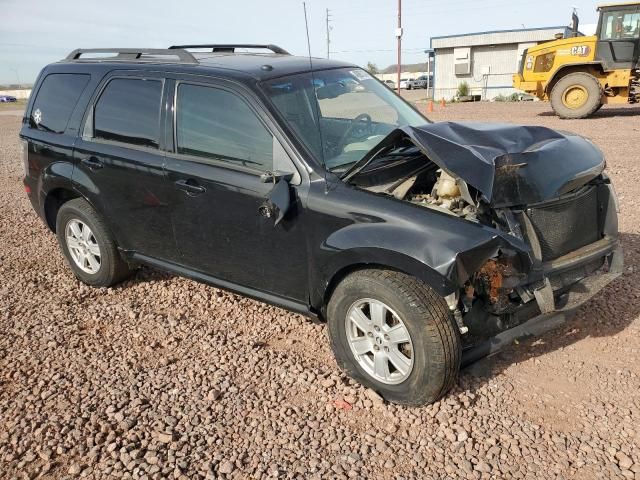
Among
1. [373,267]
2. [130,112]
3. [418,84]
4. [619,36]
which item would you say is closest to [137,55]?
[130,112]

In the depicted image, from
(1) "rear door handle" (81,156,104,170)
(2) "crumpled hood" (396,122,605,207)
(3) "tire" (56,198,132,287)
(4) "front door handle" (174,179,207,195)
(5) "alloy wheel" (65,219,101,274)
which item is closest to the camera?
(2) "crumpled hood" (396,122,605,207)

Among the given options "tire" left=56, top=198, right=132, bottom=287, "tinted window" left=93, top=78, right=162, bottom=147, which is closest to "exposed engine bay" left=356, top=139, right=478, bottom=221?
"tinted window" left=93, top=78, right=162, bottom=147

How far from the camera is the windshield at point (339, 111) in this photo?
3615 mm

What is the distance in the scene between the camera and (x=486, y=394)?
10.7 ft

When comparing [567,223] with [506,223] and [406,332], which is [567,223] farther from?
[406,332]

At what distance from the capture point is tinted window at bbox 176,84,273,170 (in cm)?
359

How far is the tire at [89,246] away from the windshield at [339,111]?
6.86ft

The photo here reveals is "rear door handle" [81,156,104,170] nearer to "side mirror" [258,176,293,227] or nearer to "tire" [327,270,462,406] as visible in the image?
"side mirror" [258,176,293,227]

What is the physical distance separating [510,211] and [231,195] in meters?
1.75

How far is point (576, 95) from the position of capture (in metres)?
16.2

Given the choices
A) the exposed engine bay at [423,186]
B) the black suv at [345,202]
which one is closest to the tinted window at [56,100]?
the black suv at [345,202]

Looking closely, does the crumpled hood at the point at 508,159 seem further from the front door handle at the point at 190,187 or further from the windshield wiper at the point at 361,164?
the front door handle at the point at 190,187

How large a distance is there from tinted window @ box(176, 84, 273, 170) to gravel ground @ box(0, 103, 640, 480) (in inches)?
53.3

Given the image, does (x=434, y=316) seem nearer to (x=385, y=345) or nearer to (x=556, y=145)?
(x=385, y=345)
